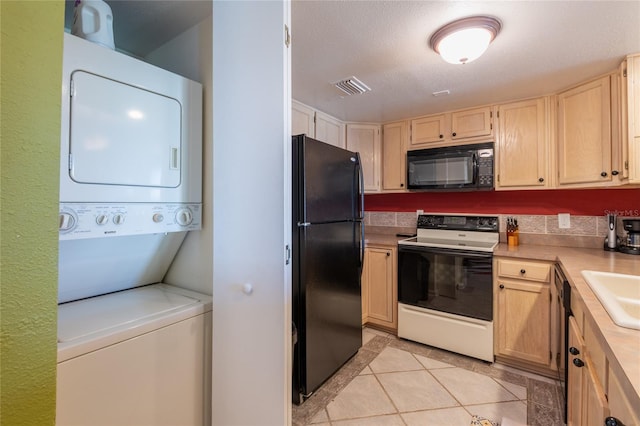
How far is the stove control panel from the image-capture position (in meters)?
2.76

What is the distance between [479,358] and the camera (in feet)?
7.58

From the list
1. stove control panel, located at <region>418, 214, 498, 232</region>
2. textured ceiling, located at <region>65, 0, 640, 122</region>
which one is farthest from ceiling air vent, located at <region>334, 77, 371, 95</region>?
stove control panel, located at <region>418, 214, 498, 232</region>

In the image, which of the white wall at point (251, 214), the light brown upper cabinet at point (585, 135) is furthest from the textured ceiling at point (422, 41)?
the white wall at point (251, 214)

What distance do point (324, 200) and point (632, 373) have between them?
153cm

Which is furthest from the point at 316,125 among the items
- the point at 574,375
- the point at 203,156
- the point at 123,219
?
the point at 574,375

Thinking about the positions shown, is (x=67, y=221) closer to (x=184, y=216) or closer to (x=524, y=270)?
(x=184, y=216)

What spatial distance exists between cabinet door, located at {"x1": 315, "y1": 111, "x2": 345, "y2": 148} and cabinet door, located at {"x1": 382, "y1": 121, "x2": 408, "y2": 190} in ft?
1.61

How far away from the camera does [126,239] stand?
55.4 inches

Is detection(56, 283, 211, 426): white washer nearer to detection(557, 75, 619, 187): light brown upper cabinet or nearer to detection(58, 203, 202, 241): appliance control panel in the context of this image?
detection(58, 203, 202, 241): appliance control panel

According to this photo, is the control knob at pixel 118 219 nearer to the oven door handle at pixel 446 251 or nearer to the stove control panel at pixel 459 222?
the oven door handle at pixel 446 251

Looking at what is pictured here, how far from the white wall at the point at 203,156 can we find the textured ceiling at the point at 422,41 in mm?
76

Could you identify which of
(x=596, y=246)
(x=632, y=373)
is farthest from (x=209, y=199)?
(x=596, y=246)

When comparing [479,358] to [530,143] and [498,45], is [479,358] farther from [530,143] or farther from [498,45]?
[498,45]

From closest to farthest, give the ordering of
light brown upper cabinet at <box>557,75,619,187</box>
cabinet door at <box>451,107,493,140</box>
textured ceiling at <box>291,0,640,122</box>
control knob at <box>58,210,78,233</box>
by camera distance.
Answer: control knob at <box>58,210,78,233</box> < textured ceiling at <box>291,0,640,122</box> < light brown upper cabinet at <box>557,75,619,187</box> < cabinet door at <box>451,107,493,140</box>
